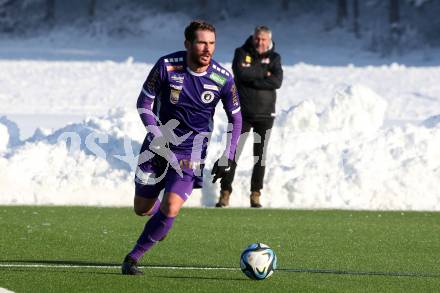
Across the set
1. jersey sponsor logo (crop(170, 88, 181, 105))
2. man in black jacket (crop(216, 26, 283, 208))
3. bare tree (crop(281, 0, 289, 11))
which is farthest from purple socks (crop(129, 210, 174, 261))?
bare tree (crop(281, 0, 289, 11))

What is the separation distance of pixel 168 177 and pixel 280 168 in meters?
7.84

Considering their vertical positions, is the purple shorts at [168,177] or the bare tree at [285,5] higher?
the bare tree at [285,5]

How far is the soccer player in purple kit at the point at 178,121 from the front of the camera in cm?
1004

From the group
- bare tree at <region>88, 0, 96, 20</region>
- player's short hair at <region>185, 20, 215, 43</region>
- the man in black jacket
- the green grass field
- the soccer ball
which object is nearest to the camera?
the green grass field

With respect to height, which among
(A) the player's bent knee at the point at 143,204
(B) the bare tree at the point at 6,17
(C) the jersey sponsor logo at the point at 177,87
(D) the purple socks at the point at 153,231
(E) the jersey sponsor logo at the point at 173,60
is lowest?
(D) the purple socks at the point at 153,231

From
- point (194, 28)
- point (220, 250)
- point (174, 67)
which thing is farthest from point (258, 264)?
point (220, 250)

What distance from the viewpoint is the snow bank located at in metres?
17.5

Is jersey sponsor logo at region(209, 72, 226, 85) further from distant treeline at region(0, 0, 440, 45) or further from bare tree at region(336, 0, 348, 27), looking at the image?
bare tree at region(336, 0, 348, 27)

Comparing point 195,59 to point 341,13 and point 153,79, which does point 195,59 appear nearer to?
point 153,79

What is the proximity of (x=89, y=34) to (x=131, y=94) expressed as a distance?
31.0m

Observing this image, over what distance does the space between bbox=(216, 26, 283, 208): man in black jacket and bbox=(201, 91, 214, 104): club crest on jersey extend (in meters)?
6.32

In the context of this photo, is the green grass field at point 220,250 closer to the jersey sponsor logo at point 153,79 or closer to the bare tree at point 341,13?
the jersey sponsor logo at point 153,79

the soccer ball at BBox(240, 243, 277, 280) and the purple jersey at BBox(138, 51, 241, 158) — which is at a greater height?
the purple jersey at BBox(138, 51, 241, 158)

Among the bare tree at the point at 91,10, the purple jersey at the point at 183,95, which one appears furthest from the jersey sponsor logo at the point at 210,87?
the bare tree at the point at 91,10
